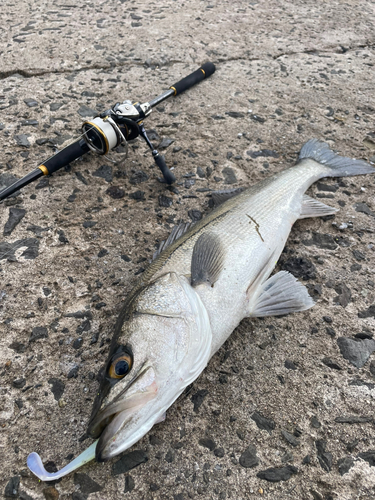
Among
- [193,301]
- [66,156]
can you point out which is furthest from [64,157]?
[193,301]

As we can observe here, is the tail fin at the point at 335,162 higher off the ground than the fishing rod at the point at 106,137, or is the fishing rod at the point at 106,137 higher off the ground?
the fishing rod at the point at 106,137

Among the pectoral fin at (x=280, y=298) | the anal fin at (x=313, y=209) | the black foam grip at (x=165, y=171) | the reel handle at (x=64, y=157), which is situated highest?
the reel handle at (x=64, y=157)

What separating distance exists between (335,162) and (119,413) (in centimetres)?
296

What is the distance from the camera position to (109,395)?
174 centimetres

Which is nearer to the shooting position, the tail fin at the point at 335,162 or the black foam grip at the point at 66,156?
the black foam grip at the point at 66,156

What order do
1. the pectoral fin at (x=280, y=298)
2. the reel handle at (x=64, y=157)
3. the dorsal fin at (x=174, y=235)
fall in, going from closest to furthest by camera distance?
the pectoral fin at (x=280, y=298)
the dorsal fin at (x=174, y=235)
the reel handle at (x=64, y=157)

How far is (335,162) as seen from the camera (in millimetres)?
3469

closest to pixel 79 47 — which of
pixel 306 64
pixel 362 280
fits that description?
pixel 306 64

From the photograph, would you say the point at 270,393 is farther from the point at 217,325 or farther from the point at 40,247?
the point at 40,247

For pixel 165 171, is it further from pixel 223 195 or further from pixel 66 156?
pixel 66 156

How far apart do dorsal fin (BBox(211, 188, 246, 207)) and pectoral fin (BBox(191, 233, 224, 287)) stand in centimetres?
68

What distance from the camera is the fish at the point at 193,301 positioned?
173 cm

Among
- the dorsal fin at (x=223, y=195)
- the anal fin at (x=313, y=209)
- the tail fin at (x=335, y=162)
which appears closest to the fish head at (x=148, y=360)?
the dorsal fin at (x=223, y=195)

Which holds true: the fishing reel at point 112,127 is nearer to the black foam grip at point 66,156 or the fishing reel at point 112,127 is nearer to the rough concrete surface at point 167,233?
the black foam grip at point 66,156
